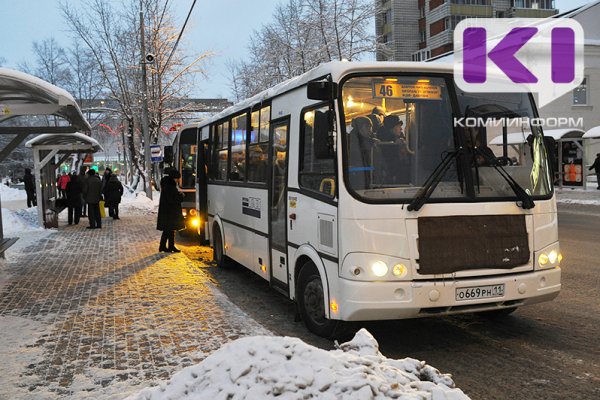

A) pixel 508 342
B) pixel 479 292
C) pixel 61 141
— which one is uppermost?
pixel 61 141

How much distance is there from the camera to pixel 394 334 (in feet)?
20.5

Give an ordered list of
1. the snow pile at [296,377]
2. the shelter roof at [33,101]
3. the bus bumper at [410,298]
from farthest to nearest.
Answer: the shelter roof at [33,101] → the bus bumper at [410,298] → the snow pile at [296,377]

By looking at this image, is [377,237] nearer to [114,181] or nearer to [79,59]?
[114,181]

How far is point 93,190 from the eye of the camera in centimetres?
1725

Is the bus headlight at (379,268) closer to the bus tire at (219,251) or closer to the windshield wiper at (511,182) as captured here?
the windshield wiper at (511,182)

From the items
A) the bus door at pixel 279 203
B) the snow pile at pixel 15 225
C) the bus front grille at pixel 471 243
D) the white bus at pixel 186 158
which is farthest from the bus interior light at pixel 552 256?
the snow pile at pixel 15 225

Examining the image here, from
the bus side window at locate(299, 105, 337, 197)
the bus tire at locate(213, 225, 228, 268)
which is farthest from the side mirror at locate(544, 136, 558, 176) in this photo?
the bus tire at locate(213, 225, 228, 268)

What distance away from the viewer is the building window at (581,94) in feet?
116

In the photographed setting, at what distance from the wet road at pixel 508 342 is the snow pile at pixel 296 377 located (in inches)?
50.6

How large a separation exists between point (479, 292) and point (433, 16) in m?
53.4

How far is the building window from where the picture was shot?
35406 mm

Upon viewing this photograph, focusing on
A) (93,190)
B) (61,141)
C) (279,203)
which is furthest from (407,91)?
(61,141)

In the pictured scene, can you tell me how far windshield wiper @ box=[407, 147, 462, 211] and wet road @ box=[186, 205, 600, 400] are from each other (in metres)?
1.47

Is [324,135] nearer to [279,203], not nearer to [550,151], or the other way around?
[279,203]
